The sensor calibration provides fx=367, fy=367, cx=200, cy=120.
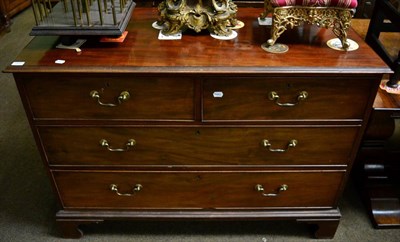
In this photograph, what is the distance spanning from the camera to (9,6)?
3219 mm

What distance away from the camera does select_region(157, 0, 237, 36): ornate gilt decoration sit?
1229mm

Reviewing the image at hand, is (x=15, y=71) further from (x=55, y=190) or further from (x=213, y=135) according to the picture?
(x=213, y=135)

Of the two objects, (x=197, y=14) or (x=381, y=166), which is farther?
(x=381, y=166)

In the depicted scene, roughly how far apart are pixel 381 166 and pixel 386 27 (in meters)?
0.64

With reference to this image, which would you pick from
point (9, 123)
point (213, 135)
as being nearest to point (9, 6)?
point (9, 123)

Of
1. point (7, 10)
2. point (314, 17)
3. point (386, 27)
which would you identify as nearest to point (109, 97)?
point (314, 17)

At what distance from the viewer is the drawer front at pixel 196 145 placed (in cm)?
125

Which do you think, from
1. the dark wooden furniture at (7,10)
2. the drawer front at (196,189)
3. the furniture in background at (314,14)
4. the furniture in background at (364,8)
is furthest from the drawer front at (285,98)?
the dark wooden furniture at (7,10)

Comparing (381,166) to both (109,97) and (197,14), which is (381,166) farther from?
(109,97)

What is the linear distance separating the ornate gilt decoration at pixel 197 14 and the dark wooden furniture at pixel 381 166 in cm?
67

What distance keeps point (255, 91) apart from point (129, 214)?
0.73 m

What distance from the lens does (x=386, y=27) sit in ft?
5.17

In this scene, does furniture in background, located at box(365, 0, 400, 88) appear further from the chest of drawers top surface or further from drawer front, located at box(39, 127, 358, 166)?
drawer front, located at box(39, 127, 358, 166)

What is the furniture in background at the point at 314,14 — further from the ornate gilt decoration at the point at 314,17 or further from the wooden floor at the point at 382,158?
the wooden floor at the point at 382,158
